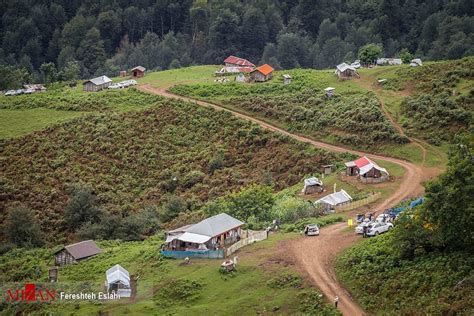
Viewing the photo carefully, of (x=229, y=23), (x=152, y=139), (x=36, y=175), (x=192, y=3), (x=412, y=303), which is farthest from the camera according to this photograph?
(x=192, y=3)

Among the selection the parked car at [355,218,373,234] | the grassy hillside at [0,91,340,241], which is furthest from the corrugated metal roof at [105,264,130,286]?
the grassy hillside at [0,91,340,241]

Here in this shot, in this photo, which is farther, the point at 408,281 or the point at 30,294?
the point at 30,294

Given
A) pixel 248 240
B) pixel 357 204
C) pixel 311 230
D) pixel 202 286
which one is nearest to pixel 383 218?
pixel 311 230

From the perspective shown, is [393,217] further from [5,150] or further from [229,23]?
[229,23]

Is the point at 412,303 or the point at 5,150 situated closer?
the point at 412,303

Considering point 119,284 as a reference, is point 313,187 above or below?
below

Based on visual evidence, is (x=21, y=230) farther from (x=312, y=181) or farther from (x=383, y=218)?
(x=383, y=218)

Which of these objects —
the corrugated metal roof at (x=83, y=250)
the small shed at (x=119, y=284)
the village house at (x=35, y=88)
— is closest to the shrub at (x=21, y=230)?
the corrugated metal roof at (x=83, y=250)

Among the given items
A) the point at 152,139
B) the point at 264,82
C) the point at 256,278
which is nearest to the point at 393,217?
the point at 256,278
